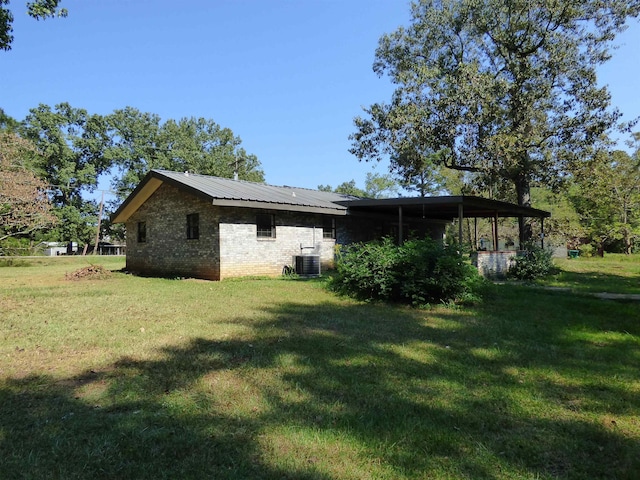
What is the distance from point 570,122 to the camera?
59.6 feet

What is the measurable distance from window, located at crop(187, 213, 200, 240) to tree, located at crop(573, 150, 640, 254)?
1973cm

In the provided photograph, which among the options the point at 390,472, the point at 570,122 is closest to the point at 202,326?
the point at 390,472

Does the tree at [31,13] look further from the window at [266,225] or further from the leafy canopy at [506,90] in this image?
the leafy canopy at [506,90]

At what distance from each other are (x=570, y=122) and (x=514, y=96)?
2.77m

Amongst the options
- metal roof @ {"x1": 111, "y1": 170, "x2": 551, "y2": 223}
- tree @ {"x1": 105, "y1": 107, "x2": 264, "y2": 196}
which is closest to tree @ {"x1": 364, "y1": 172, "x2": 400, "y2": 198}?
tree @ {"x1": 105, "y1": 107, "x2": 264, "y2": 196}

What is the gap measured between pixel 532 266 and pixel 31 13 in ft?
53.5

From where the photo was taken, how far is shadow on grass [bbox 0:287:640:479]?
2359 mm

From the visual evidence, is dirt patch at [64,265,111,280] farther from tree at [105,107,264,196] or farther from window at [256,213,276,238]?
tree at [105,107,264,196]

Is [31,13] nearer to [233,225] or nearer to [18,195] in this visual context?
[233,225]

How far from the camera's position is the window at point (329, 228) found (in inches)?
650

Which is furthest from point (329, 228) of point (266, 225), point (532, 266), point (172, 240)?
point (532, 266)

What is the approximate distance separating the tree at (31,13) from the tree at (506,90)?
1361cm

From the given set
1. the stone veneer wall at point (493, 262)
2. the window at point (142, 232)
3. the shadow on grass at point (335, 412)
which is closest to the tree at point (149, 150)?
the window at point (142, 232)

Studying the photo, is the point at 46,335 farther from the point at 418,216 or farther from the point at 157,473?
the point at 418,216
